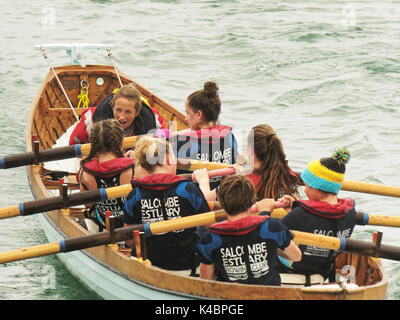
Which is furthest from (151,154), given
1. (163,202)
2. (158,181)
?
(163,202)

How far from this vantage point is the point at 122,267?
604 cm

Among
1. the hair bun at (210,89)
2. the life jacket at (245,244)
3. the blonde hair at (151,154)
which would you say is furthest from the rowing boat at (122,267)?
the hair bun at (210,89)

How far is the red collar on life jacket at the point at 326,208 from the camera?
17.3 ft

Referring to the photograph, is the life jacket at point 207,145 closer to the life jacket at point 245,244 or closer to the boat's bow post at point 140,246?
the boat's bow post at point 140,246

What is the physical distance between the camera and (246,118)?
45.1ft

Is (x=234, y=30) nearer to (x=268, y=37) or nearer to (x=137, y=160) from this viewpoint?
(x=268, y=37)

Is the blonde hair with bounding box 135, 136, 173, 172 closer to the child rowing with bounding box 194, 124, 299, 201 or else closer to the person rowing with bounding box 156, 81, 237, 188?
the child rowing with bounding box 194, 124, 299, 201

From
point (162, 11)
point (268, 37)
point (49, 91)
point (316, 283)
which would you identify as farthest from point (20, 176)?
point (162, 11)

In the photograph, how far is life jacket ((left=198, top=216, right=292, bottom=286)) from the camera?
4.91 m

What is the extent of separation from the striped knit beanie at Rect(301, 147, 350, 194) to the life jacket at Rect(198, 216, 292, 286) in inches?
21.5

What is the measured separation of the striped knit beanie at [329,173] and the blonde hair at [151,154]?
3.93 ft

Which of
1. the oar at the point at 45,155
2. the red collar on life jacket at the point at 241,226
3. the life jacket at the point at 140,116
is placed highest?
the life jacket at the point at 140,116

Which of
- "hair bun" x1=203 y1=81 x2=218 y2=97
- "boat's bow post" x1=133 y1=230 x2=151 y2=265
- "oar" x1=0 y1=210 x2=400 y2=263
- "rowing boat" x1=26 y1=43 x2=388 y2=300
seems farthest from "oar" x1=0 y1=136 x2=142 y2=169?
"boat's bow post" x1=133 y1=230 x2=151 y2=265

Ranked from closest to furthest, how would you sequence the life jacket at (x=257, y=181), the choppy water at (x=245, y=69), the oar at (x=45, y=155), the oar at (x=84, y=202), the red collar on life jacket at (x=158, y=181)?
the red collar on life jacket at (x=158, y=181), the life jacket at (x=257, y=181), the oar at (x=84, y=202), the oar at (x=45, y=155), the choppy water at (x=245, y=69)
